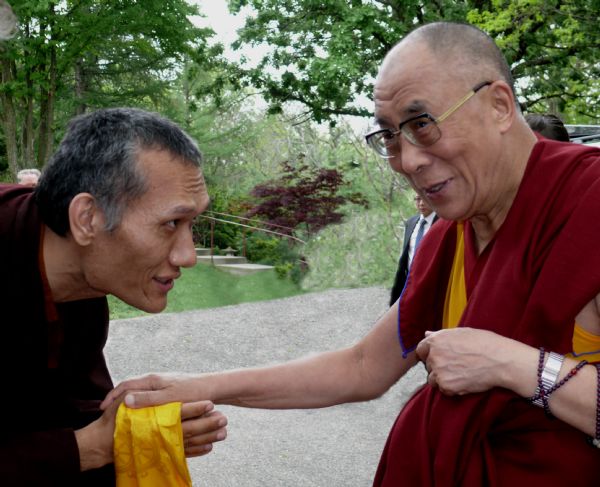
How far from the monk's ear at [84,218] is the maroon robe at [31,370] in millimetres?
143

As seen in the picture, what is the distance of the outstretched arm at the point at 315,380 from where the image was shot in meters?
2.48

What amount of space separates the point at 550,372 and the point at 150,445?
49.4 inches

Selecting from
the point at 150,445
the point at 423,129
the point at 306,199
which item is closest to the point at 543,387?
the point at 423,129

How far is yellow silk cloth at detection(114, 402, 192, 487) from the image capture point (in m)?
2.22

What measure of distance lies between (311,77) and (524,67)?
429 cm

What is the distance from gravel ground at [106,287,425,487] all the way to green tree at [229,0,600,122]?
418cm

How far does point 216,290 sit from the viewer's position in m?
15.0

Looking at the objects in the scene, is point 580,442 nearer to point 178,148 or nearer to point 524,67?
point 178,148

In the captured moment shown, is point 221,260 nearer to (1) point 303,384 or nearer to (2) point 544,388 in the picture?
(1) point 303,384

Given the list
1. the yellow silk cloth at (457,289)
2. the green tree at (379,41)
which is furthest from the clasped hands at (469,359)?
the green tree at (379,41)

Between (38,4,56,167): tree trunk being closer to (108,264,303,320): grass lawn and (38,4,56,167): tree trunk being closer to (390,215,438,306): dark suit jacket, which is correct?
(108,264,303,320): grass lawn

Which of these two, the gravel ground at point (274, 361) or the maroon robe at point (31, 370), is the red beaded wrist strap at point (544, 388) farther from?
the gravel ground at point (274, 361)

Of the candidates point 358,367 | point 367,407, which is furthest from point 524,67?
point 358,367

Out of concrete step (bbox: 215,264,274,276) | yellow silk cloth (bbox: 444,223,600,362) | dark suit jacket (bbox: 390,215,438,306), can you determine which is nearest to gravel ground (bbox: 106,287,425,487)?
dark suit jacket (bbox: 390,215,438,306)
